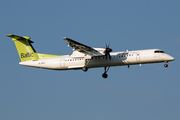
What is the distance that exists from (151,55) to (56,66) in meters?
9.60

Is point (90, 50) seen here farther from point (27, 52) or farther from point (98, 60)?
point (27, 52)

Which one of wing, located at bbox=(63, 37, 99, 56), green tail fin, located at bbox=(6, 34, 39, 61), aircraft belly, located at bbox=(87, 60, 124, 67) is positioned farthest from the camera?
green tail fin, located at bbox=(6, 34, 39, 61)

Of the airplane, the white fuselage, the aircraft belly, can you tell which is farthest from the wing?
the aircraft belly

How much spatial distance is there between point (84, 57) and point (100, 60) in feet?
5.21

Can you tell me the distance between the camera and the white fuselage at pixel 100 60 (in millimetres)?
26766

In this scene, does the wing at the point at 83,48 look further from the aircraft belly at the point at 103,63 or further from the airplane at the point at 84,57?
the aircraft belly at the point at 103,63

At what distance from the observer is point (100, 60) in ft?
91.0

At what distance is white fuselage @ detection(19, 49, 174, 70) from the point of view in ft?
87.8

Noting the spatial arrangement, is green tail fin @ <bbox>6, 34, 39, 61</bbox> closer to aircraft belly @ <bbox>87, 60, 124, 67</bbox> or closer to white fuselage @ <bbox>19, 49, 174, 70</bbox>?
white fuselage @ <bbox>19, 49, 174, 70</bbox>

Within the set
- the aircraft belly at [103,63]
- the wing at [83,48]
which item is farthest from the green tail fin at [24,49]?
the aircraft belly at [103,63]

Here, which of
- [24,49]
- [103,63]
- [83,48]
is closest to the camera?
[83,48]

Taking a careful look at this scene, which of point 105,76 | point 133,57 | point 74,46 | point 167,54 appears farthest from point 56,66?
point 167,54

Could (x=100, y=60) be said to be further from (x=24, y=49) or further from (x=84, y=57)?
(x=24, y=49)

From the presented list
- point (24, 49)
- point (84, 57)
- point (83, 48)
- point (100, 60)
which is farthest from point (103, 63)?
point (24, 49)
